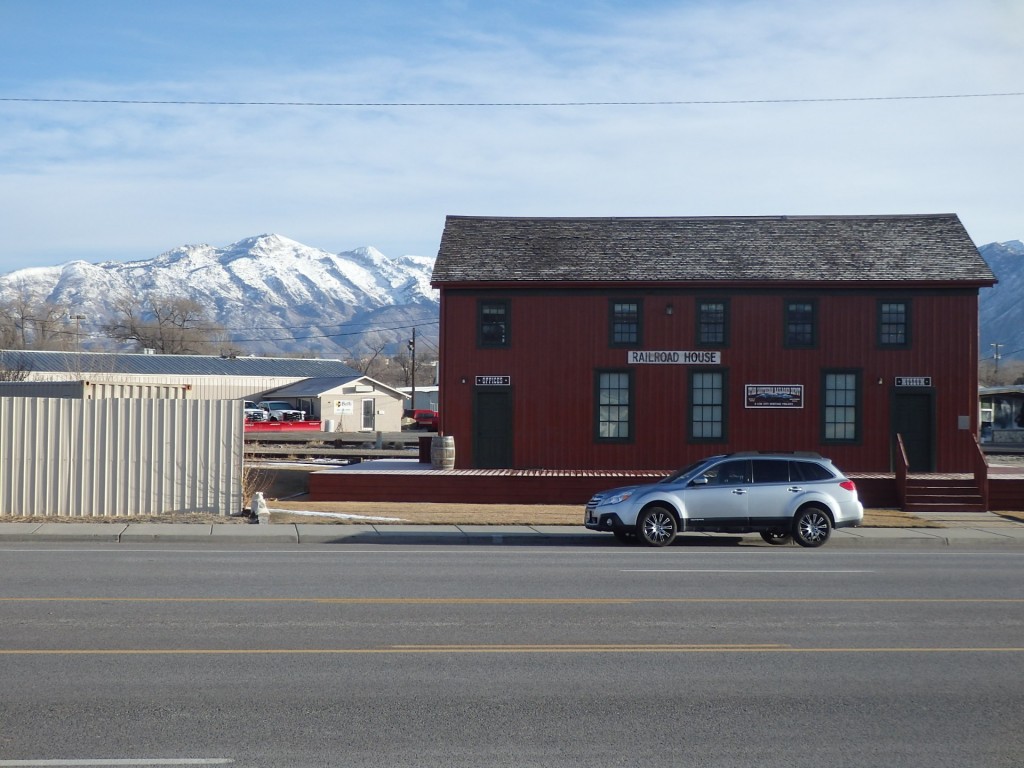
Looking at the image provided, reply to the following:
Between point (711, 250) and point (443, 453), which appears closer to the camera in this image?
point (443, 453)

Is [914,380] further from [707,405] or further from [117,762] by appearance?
[117,762]

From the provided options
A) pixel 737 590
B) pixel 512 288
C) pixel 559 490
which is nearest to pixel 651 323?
pixel 512 288

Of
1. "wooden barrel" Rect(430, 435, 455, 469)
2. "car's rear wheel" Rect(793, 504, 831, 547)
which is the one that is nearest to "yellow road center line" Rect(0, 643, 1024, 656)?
"car's rear wheel" Rect(793, 504, 831, 547)

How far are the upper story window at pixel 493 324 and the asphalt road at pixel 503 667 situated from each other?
1700cm

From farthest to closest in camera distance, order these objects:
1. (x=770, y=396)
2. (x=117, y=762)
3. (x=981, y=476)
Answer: (x=770, y=396), (x=981, y=476), (x=117, y=762)

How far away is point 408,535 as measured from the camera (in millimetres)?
21547

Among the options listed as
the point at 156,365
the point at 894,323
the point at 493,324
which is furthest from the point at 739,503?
the point at 156,365

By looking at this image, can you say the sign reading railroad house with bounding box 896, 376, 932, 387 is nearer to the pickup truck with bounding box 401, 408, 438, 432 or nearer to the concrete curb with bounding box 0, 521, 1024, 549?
the concrete curb with bounding box 0, 521, 1024, 549

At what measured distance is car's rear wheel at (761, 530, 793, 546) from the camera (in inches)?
833

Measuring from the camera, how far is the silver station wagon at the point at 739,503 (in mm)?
20531

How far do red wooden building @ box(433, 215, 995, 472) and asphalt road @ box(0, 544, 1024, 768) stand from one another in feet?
54.2

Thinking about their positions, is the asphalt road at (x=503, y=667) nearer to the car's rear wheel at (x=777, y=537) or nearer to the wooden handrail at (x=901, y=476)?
the car's rear wheel at (x=777, y=537)

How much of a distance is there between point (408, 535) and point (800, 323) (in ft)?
52.9

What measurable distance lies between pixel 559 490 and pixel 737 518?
31.3 ft
